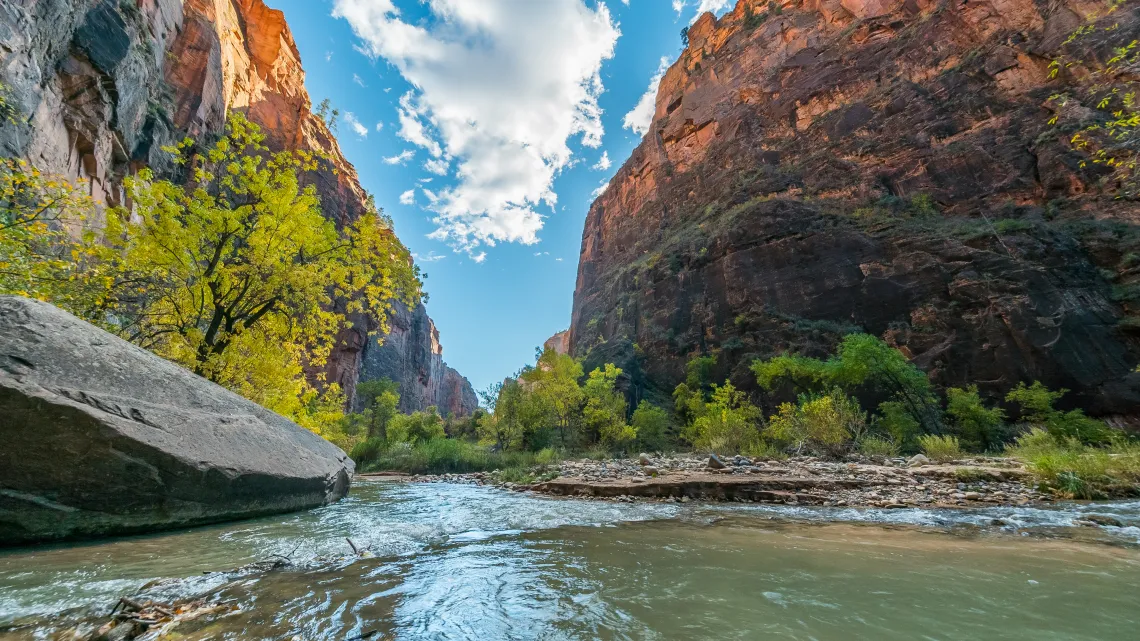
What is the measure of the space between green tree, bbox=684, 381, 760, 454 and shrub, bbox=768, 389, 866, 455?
133cm

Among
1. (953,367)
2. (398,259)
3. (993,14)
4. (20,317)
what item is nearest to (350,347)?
(398,259)

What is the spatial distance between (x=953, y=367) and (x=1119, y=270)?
9.10 meters

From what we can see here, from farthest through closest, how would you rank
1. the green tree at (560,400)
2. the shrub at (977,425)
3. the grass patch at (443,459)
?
the green tree at (560,400) < the grass patch at (443,459) < the shrub at (977,425)

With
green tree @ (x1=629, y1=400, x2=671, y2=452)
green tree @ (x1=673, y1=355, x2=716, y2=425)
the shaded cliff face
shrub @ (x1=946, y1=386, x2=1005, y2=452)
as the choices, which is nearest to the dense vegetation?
green tree @ (x1=629, y1=400, x2=671, y2=452)

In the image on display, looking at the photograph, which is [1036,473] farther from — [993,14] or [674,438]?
[993,14]

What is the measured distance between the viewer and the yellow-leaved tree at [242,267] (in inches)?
273

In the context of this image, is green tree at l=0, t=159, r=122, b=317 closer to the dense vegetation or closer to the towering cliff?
the dense vegetation

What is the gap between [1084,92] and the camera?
81.0 ft

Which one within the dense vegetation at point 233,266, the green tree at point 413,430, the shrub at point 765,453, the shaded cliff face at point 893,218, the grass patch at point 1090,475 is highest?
the shaded cliff face at point 893,218

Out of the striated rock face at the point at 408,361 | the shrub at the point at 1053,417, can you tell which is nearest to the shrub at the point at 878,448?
the shrub at the point at 1053,417

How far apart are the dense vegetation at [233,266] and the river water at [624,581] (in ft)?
14.3

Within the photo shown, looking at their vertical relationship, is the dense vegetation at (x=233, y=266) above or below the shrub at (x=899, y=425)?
above

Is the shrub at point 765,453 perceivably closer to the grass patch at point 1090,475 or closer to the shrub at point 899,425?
the shrub at point 899,425

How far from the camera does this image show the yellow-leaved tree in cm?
694
